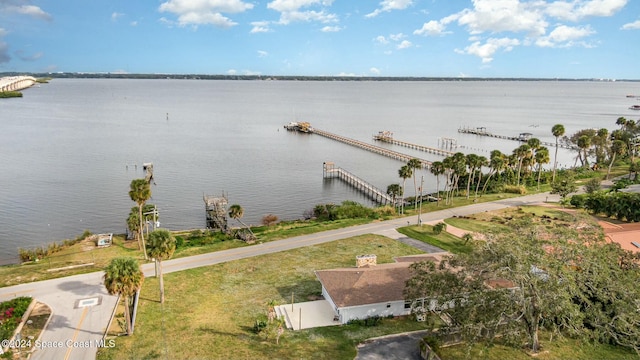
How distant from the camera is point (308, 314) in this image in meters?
33.6

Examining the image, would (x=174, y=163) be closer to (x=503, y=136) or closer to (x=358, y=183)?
Answer: (x=358, y=183)

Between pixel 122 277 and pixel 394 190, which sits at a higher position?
pixel 122 277

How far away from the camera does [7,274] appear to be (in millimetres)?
39312

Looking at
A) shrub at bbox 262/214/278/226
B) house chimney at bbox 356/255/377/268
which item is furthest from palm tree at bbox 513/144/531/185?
house chimney at bbox 356/255/377/268

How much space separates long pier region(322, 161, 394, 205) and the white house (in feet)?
116

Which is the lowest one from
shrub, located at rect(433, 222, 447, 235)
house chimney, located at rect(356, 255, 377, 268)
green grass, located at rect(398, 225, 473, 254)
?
green grass, located at rect(398, 225, 473, 254)

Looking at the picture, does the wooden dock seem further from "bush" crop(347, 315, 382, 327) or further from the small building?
"bush" crop(347, 315, 382, 327)

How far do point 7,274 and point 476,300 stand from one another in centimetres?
3955

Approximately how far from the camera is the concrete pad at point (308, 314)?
32.1 meters

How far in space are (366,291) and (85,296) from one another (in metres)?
22.4

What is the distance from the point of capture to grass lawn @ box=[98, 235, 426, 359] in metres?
28.5

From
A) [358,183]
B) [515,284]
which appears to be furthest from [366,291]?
[358,183]

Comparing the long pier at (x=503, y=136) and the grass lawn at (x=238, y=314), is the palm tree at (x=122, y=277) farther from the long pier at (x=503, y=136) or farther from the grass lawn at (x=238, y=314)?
the long pier at (x=503, y=136)

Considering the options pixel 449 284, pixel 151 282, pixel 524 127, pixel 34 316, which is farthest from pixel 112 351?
pixel 524 127
